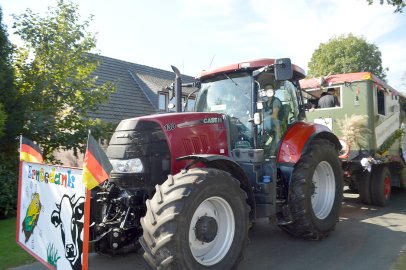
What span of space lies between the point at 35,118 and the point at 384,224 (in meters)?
6.80

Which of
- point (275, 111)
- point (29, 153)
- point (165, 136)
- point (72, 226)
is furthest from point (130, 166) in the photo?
point (275, 111)

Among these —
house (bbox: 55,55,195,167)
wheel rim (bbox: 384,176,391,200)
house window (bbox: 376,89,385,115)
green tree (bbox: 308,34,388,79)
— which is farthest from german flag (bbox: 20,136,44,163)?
green tree (bbox: 308,34,388,79)

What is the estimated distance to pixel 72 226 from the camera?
118 inches

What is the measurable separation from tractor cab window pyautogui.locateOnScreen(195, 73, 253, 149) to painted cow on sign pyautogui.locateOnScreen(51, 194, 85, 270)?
7.39 feet

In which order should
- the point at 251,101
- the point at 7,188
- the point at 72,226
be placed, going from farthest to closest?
the point at 7,188, the point at 251,101, the point at 72,226

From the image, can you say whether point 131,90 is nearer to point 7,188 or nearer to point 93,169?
point 7,188

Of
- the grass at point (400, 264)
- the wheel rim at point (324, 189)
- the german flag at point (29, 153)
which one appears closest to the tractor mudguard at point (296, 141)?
the wheel rim at point (324, 189)

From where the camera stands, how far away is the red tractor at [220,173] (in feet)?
11.0

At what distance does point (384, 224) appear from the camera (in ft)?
20.0

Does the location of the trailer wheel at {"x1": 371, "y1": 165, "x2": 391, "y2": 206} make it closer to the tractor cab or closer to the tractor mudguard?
the tractor mudguard

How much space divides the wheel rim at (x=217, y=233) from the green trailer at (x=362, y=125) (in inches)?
145

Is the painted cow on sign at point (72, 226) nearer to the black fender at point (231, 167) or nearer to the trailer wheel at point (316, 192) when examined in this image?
the black fender at point (231, 167)

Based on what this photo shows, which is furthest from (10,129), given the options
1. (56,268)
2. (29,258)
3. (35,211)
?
(56,268)

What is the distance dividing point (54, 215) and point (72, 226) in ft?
1.31
